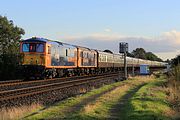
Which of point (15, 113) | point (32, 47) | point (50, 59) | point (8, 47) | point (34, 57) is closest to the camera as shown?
point (15, 113)

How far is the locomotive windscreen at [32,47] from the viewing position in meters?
32.9

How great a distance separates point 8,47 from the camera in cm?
5462

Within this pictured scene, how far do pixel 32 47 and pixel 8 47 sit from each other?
22.1m

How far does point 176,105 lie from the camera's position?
1730 cm

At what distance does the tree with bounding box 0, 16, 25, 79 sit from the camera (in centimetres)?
4900

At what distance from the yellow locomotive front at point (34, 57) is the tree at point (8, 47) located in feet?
41.8

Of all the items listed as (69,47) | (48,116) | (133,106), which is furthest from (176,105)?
(69,47)

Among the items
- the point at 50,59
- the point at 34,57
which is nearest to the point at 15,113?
the point at 34,57

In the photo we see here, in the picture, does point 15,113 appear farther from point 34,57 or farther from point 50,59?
point 50,59

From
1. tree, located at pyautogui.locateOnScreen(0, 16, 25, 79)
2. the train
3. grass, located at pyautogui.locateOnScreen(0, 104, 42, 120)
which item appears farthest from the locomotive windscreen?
grass, located at pyautogui.locateOnScreen(0, 104, 42, 120)

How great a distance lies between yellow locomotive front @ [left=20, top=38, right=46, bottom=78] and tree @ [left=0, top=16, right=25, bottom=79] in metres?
12.7

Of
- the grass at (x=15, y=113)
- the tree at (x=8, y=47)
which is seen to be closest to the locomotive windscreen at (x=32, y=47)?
the tree at (x=8, y=47)

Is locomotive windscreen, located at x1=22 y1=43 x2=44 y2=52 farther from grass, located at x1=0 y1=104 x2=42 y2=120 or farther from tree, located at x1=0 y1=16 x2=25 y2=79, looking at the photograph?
grass, located at x1=0 y1=104 x2=42 y2=120

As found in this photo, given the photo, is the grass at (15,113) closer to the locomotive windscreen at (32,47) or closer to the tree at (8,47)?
the locomotive windscreen at (32,47)
